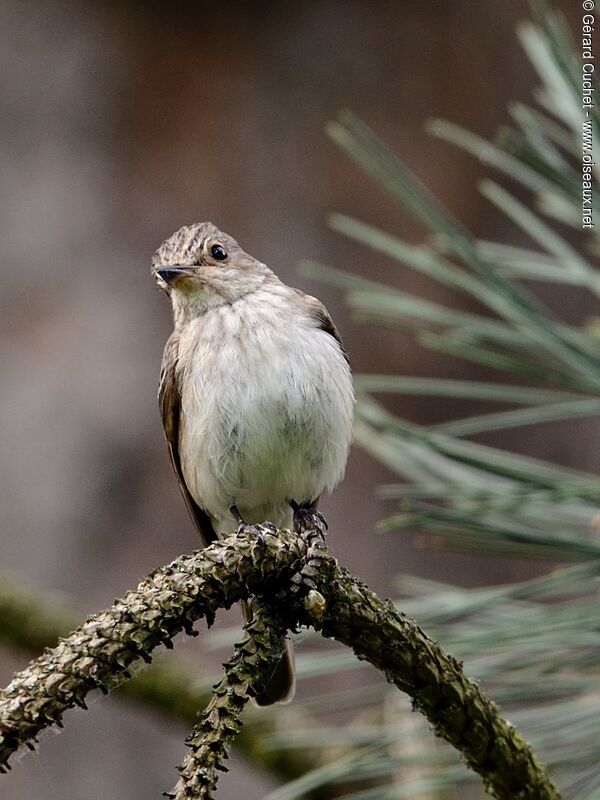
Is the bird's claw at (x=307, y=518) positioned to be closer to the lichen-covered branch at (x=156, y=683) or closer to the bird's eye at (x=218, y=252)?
the lichen-covered branch at (x=156, y=683)

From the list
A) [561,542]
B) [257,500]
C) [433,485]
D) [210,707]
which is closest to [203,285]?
[257,500]

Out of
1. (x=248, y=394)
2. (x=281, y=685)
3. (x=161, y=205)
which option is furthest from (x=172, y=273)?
(x=161, y=205)

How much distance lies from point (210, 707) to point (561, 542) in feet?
2.93

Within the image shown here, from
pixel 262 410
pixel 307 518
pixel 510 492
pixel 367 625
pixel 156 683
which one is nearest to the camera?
pixel 367 625

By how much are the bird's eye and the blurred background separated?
147cm

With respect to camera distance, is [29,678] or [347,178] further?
[347,178]

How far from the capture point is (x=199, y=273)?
153 inches

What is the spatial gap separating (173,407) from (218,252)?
58 centimetres

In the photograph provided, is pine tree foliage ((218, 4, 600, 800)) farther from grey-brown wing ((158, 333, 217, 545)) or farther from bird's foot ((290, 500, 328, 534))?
grey-brown wing ((158, 333, 217, 545))

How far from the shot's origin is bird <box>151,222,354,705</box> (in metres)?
3.45

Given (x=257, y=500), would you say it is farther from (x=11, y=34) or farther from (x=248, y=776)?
Answer: (x=11, y=34)

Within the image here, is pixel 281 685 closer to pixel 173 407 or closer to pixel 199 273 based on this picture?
pixel 173 407

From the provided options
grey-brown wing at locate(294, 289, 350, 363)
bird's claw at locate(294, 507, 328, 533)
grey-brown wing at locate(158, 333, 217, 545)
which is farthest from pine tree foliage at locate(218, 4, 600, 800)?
grey-brown wing at locate(158, 333, 217, 545)

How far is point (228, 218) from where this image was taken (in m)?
5.78
